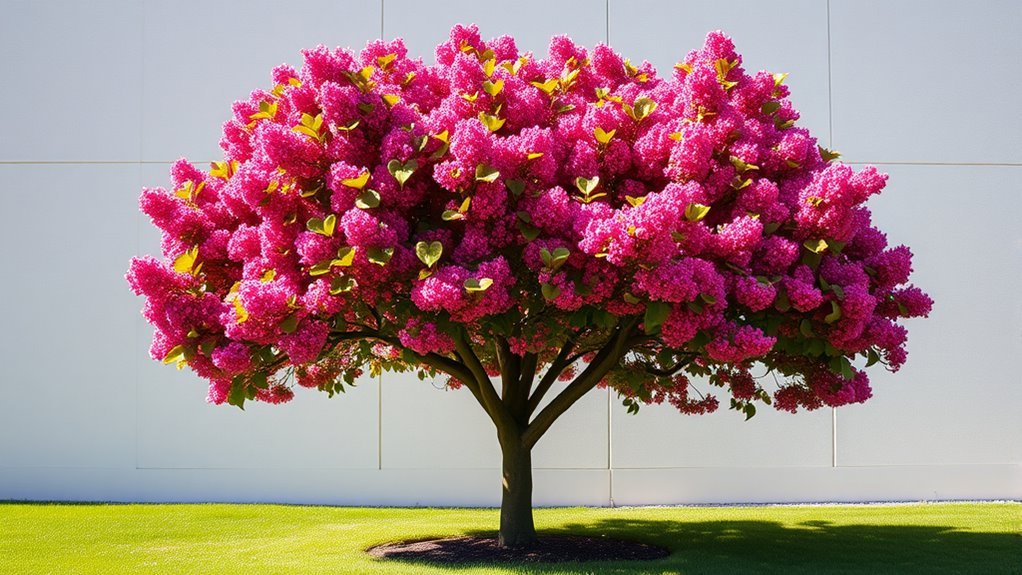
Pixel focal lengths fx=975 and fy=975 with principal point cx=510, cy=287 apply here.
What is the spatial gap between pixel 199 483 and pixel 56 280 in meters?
3.08

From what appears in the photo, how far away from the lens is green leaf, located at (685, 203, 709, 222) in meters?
5.36

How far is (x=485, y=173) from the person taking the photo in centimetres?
556

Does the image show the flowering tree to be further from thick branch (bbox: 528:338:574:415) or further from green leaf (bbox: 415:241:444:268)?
thick branch (bbox: 528:338:574:415)

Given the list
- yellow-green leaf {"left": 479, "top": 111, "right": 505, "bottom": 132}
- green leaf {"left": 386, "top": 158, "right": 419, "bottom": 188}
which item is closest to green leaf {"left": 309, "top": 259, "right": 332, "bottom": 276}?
green leaf {"left": 386, "top": 158, "right": 419, "bottom": 188}

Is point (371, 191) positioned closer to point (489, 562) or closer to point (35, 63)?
point (489, 562)

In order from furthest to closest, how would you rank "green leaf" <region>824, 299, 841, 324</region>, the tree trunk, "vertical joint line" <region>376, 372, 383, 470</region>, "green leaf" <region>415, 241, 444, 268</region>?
"vertical joint line" <region>376, 372, 383, 470</region>, the tree trunk, "green leaf" <region>824, 299, 841, 324</region>, "green leaf" <region>415, 241, 444, 268</region>

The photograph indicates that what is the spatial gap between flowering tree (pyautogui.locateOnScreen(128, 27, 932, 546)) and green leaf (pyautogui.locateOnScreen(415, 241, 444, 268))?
0.5 inches

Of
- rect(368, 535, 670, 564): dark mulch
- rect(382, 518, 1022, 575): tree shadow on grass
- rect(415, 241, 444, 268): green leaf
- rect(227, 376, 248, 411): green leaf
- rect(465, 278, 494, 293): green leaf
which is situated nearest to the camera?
rect(465, 278, 494, 293): green leaf

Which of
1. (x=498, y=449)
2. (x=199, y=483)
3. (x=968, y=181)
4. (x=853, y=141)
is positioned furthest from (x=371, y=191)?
(x=968, y=181)

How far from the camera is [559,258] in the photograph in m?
5.40

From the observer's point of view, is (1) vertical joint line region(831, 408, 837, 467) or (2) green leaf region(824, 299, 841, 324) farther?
(1) vertical joint line region(831, 408, 837, 467)

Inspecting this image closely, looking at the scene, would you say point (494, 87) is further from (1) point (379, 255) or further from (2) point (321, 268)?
(2) point (321, 268)

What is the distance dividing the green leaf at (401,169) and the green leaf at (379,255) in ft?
1.25

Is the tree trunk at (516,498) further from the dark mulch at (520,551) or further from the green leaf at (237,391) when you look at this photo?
the green leaf at (237,391)
